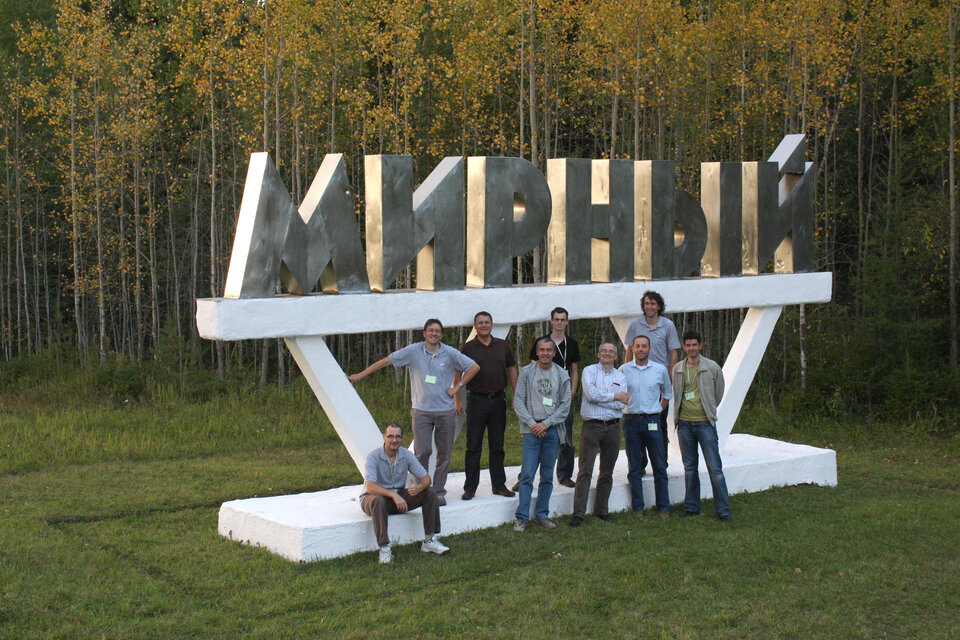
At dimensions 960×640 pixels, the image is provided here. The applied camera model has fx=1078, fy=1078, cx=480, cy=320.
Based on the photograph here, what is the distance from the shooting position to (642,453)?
9094mm

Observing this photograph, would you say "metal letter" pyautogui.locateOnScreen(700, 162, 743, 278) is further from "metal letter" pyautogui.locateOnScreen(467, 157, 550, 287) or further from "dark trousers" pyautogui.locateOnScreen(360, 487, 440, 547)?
"dark trousers" pyautogui.locateOnScreen(360, 487, 440, 547)

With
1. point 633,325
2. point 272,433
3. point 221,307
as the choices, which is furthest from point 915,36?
point 221,307

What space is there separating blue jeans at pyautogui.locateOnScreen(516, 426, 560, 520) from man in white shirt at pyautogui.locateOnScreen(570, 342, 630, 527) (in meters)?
0.25

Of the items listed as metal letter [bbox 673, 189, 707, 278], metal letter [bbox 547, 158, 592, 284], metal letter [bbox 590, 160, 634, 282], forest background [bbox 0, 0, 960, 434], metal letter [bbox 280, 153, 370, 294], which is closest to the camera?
metal letter [bbox 280, 153, 370, 294]

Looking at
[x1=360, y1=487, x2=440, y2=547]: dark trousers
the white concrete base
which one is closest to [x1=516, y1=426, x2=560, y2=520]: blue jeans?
the white concrete base

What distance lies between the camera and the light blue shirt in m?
8.69

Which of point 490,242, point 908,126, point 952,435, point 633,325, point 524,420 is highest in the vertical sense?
point 908,126

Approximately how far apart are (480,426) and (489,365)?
1.62ft

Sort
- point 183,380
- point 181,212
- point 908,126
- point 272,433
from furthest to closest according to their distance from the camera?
point 181,212 → point 908,126 → point 183,380 → point 272,433

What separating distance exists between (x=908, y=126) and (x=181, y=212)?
47.5 feet

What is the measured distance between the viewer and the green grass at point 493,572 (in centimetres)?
628

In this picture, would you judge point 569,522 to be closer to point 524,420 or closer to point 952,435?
point 524,420

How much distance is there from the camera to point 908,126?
19953 millimetres

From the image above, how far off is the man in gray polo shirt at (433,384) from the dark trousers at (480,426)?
0.20 m
